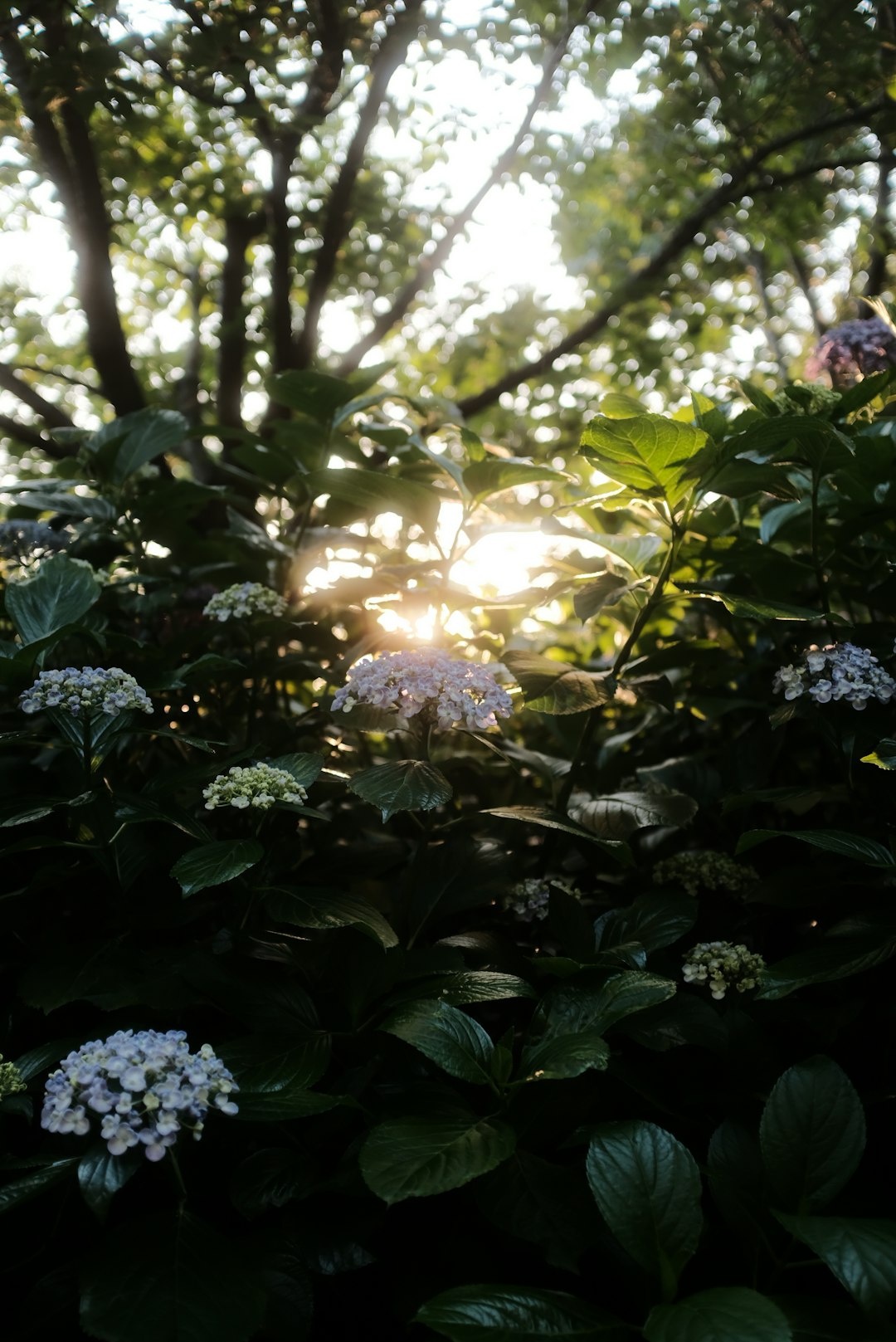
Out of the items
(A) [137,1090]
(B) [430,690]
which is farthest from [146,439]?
(A) [137,1090]

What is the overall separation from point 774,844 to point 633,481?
556 mm

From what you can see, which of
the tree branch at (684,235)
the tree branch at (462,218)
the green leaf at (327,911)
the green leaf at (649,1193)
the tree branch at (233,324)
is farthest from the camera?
the tree branch at (233,324)

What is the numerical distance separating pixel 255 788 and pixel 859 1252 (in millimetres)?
672

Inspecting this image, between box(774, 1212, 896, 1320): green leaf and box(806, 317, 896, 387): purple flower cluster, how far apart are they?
144 cm

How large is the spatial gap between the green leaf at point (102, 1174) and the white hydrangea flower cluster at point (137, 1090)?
0.01m

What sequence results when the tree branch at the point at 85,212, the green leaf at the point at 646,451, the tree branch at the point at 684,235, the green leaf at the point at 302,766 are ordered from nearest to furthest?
1. the green leaf at the point at 302,766
2. the green leaf at the point at 646,451
3. the tree branch at the point at 85,212
4. the tree branch at the point at 684,235

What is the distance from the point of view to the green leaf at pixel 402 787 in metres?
1.00

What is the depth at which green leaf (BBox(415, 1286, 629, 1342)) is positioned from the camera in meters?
Answer: 0.73

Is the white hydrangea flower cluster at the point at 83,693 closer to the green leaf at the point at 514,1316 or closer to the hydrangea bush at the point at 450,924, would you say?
the hydrangea bush at the point at 450,924

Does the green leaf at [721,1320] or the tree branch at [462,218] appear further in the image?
the tree branch at [462,218]

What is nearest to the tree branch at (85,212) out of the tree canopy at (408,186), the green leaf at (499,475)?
the tree canopy at (408,186)

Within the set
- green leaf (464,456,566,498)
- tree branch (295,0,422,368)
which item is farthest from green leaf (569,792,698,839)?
tree branch (295,0,422,368)

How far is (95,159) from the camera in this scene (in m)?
2.38

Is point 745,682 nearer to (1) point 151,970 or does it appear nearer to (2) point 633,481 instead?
(2) point 633,481
